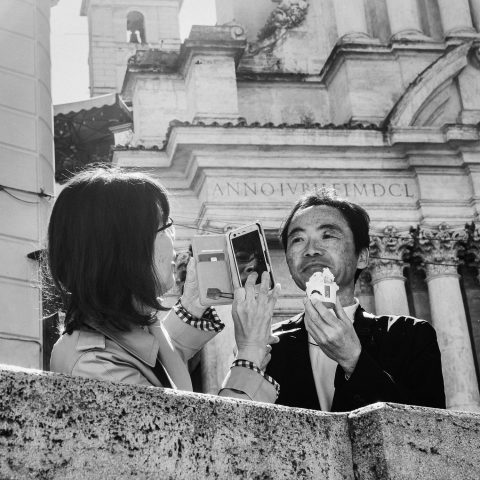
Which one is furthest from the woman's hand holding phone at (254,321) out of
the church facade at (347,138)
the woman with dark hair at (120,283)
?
the church facade at (347,138)

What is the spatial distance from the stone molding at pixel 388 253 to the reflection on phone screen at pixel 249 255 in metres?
12.5

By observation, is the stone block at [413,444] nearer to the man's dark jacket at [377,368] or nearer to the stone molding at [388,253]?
the man's dark jacket at [377,368]

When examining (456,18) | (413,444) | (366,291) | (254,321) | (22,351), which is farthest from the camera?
(456,18)

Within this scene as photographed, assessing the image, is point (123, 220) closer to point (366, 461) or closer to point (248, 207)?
point (366, 461)

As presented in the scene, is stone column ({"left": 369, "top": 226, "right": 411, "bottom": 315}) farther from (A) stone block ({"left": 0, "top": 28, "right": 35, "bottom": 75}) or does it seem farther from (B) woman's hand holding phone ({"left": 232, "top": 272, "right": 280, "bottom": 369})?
(B) woman's hand holding phone ({"left": 232, "top": 272, "right": 280, "bottom": 369})

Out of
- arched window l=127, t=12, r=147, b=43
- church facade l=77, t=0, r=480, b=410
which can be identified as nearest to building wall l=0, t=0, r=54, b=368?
church facade l=77, t=0, r=480, b=410

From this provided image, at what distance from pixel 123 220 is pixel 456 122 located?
15138 millimetres

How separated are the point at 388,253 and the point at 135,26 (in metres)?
33.0

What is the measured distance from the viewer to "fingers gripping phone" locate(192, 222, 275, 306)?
12.1ft

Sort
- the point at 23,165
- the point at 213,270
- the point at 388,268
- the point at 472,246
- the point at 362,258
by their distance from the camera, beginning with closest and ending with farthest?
the point at 213,270
the point at 362,258
the point at 23,165
the point at 388,268
the point at 472,246

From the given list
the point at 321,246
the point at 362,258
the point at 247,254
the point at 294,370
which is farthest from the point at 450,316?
the point at 247,254

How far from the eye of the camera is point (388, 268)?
52.7ft

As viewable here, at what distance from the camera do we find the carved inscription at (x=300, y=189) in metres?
16.0

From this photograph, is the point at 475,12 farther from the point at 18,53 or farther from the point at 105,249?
the point at 105,249
